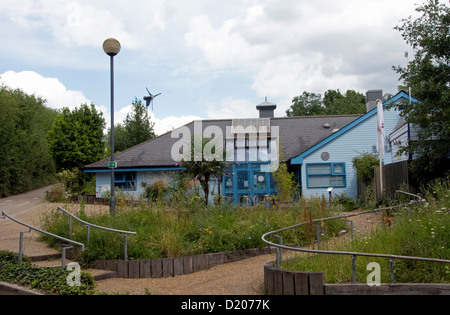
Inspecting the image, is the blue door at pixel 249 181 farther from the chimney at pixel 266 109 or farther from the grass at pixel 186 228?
the grass at pixel 186 228

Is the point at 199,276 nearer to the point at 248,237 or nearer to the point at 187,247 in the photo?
the point at 187,247

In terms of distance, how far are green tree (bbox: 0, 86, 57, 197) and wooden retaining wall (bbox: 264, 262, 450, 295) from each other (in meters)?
29.4

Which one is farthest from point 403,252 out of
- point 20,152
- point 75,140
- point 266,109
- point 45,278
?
point 20,152

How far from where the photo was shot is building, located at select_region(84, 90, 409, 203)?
20.9 m

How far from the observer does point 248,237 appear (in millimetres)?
9133

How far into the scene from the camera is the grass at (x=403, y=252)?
5.85 metres

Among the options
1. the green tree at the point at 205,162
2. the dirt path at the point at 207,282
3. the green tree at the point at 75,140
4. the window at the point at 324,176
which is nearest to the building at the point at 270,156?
the window at the point at 324,176

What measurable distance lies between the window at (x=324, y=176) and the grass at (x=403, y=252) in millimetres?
13197

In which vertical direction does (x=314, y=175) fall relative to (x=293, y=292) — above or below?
above

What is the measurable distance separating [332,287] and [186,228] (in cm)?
426

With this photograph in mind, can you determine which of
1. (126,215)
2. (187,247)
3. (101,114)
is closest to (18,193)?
(101,114)

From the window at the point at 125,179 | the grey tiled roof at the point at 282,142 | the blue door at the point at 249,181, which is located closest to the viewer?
the blue door at the point at 249,181

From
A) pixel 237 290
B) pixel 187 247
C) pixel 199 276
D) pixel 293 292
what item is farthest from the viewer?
pixel 187 247

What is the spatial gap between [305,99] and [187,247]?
51019 millimetres
